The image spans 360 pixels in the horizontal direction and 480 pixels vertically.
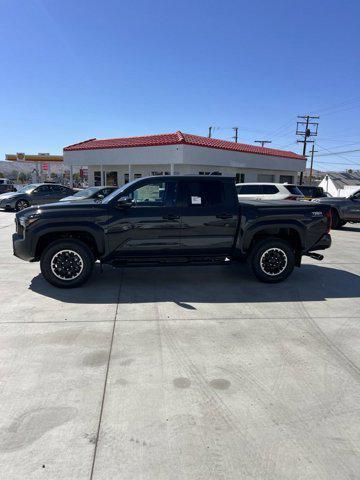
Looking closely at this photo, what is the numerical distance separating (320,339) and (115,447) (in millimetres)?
2740

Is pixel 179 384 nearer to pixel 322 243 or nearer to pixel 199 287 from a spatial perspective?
pixel 199 287

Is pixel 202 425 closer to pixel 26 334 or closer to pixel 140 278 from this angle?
pixel 26 334

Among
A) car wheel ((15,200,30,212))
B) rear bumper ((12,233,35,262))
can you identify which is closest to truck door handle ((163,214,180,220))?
rear bumper ((12,233,35,262))

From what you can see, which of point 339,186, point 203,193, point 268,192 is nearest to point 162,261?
point 203,193

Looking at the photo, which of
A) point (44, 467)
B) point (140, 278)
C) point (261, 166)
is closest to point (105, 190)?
point (140, 278)

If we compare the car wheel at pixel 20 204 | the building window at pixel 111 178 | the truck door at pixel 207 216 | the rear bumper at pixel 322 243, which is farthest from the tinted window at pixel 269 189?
the building window at pixel 111 178

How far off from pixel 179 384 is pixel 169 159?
78.4ft

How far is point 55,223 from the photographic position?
240 inches

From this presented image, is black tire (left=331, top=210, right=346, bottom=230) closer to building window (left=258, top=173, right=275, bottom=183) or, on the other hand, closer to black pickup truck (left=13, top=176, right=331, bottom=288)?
black pickup truck (left=13, top=176, right=331, bottom=288)

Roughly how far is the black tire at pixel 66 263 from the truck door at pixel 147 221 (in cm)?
46

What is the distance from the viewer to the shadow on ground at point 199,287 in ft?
19.1

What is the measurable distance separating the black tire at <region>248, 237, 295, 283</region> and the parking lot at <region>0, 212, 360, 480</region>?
545 millimetres

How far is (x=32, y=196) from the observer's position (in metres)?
20.1

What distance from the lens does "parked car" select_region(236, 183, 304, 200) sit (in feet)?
50.4
